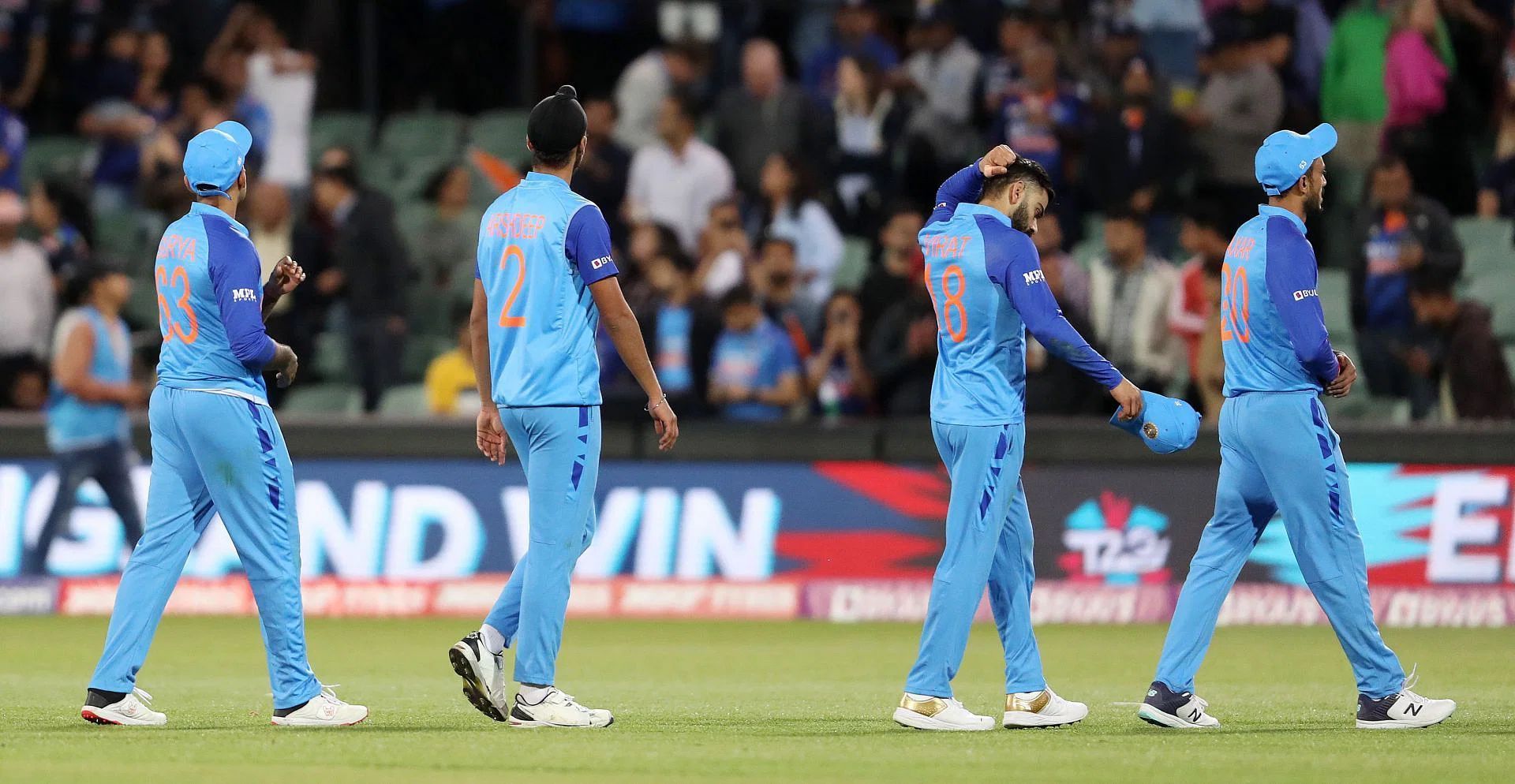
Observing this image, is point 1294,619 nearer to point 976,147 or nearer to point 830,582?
point 830,582

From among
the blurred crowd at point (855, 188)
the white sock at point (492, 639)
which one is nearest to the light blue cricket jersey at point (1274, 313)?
the white sock at point (492, 639)

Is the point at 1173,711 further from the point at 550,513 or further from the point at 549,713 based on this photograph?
the point at 550,513

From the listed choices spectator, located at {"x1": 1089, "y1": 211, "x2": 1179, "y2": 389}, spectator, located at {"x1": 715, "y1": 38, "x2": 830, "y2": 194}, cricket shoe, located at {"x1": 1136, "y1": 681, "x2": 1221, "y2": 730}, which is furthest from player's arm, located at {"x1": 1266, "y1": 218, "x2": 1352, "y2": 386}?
spectator, located at {"x1": 715, "y1": 38, "x2": 830, "y2": 194}

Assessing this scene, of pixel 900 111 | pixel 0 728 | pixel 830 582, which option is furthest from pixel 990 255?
pixel 900 111

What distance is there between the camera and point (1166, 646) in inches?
352

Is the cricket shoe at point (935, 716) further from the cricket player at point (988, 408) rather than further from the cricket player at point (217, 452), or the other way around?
the cricket player at point (217, 452)

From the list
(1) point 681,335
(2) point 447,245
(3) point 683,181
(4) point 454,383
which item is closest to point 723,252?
(1) point 681,335

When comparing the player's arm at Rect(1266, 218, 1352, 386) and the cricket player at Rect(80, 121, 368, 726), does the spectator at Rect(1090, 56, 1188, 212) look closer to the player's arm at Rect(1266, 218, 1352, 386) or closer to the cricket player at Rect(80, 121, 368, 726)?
the player's arm at Rect(1266, 218, 1352, 386)

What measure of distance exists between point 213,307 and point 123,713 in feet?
5.54

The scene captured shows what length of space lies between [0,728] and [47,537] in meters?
7.09

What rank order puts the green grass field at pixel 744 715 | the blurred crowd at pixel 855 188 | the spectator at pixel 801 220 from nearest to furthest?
1. the green grass field at pixel 744 715
2. the blurred crowd at pixel 855 188
3. the spectator at pixel 801 220

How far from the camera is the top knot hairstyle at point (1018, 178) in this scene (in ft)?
28.9

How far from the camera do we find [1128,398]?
27.8ft

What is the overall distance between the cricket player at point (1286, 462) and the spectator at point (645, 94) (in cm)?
1171
